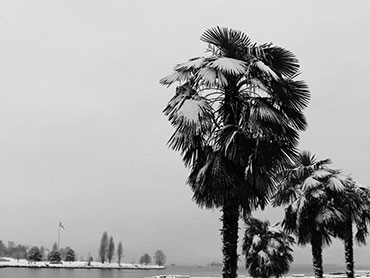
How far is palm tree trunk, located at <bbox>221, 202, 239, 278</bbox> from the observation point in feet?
32.1

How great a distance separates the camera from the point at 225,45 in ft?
35.8

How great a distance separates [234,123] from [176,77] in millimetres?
1895

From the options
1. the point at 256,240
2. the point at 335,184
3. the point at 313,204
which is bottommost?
the point at 256,240

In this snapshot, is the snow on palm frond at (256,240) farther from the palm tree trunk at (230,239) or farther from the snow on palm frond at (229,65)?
the snow on palm frond at (229,65)

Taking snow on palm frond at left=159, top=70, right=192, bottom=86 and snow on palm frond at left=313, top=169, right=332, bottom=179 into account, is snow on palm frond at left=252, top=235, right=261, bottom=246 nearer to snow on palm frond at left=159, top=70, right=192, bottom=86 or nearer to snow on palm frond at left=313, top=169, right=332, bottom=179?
snow on palm frond at left=313, top=169, right=332, bottom=179

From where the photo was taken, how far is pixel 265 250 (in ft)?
95.5

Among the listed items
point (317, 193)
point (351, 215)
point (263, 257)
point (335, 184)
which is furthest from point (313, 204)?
point (263, 257)

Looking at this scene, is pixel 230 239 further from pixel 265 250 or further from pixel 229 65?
pixel 265 250

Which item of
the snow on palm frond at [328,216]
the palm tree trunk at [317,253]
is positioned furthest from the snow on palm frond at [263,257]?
the snow on palm frond at [328,216]

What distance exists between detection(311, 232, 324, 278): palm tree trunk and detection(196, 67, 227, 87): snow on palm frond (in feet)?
43.9

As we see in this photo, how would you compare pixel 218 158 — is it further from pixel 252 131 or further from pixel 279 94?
A: pixel 279 94

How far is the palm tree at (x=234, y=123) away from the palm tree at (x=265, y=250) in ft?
62.9

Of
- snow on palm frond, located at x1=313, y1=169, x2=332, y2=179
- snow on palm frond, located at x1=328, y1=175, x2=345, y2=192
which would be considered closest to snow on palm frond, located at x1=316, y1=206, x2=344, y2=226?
snow on palm frond, located at x1=328, y1=175, x2=345, y2=192

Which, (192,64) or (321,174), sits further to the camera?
(321,174)
